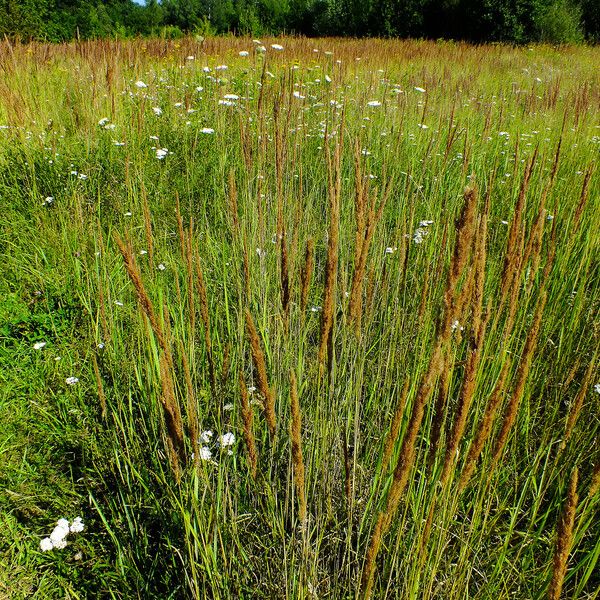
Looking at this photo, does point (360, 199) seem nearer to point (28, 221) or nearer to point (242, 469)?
point (242, 469)

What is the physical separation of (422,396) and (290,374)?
30cm

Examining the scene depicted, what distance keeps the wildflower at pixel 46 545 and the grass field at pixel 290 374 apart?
12 mm

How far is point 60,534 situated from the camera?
1.24 metres

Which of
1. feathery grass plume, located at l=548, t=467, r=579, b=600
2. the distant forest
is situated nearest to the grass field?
feathery grass plume, located at l=548, t=467, r=579, b=600

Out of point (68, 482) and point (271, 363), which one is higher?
point (271, 363)

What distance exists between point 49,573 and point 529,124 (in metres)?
5.21

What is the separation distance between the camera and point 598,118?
15.4 feet

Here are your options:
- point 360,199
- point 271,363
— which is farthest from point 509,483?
point 360,199

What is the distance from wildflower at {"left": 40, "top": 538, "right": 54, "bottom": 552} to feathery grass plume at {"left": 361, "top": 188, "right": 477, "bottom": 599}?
1005mm

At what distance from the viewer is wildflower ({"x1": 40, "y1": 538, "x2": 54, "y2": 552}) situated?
3.99 ft

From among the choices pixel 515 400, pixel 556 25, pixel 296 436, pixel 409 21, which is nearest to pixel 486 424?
pixel 515 400

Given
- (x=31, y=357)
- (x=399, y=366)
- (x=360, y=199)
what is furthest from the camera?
(x=31, y=357)

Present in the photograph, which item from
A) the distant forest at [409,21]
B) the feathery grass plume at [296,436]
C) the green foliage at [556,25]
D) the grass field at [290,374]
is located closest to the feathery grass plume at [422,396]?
the grass field at [290,374]

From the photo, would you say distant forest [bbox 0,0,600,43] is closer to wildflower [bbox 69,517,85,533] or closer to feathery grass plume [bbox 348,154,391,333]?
feathery grass plume [bbox 348,154,391,333]
